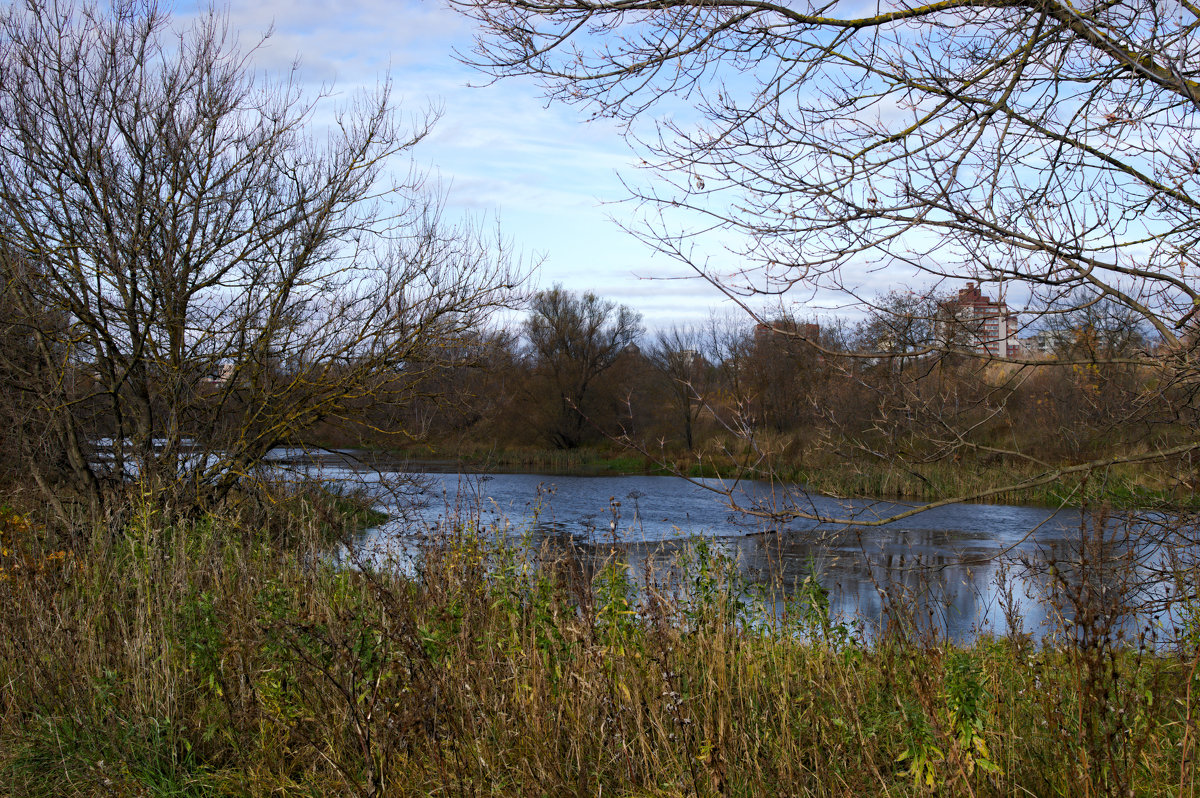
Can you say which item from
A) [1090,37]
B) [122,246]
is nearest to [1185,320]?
[1090,37]

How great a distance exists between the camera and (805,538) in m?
4.68

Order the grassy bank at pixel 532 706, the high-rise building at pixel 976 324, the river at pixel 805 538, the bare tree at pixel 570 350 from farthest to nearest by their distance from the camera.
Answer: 1. the bare tree at pixel 570 350
2. the river at pixel 805 538
3. the high-rise building at pixel 976 324
4. the grassy bank at pixel 532 706

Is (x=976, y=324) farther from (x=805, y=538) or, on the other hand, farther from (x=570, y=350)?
(x=570, y=350)

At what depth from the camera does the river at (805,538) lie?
14.6ft

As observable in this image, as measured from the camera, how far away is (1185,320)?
3.82 meters

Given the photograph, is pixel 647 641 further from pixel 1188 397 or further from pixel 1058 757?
pixel 1188 397

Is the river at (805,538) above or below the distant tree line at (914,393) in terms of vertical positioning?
below

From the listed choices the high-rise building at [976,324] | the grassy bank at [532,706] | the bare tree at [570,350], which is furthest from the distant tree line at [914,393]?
the bare tree at [570,350]

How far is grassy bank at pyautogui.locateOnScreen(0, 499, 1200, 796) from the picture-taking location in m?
2.58

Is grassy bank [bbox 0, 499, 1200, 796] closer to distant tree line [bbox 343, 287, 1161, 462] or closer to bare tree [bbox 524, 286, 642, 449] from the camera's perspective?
distant tree line [bbox 343, 287, 1161, 462]

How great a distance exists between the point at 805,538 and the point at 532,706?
2.19m

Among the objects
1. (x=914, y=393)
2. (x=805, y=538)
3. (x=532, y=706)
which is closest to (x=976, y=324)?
(x=914, y=393)

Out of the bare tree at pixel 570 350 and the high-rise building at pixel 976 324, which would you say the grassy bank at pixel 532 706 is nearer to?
the high-rise building at pixel 976 324

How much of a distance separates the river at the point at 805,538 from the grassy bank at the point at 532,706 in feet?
1.16
